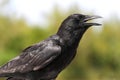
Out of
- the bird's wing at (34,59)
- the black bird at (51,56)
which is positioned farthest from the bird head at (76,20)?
the bird's wing at (34,59)

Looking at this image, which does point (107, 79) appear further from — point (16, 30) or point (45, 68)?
point (45, 68)

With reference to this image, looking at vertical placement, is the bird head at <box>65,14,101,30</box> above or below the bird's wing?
above

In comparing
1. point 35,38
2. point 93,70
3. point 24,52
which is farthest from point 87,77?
point 24,52

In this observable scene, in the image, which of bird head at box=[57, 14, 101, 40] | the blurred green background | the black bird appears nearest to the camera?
the black bird

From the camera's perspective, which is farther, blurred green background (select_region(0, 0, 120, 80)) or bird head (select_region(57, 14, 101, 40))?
blurred green background (select_region(0, 0, 120, 80))

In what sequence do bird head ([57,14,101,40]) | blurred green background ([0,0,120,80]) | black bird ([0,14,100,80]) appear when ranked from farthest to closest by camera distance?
blurred green background ([0,0,120,80])
bird head ([57,14,101,40])
black bird ([0,14,100,80])

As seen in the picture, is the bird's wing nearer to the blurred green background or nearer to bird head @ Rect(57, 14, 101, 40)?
bird head @ Rect(57, 14, 101, 40)

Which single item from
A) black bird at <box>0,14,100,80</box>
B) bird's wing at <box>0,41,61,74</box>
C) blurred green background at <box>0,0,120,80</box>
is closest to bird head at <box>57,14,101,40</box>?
black bird at <box>0,14,100,80</box>
